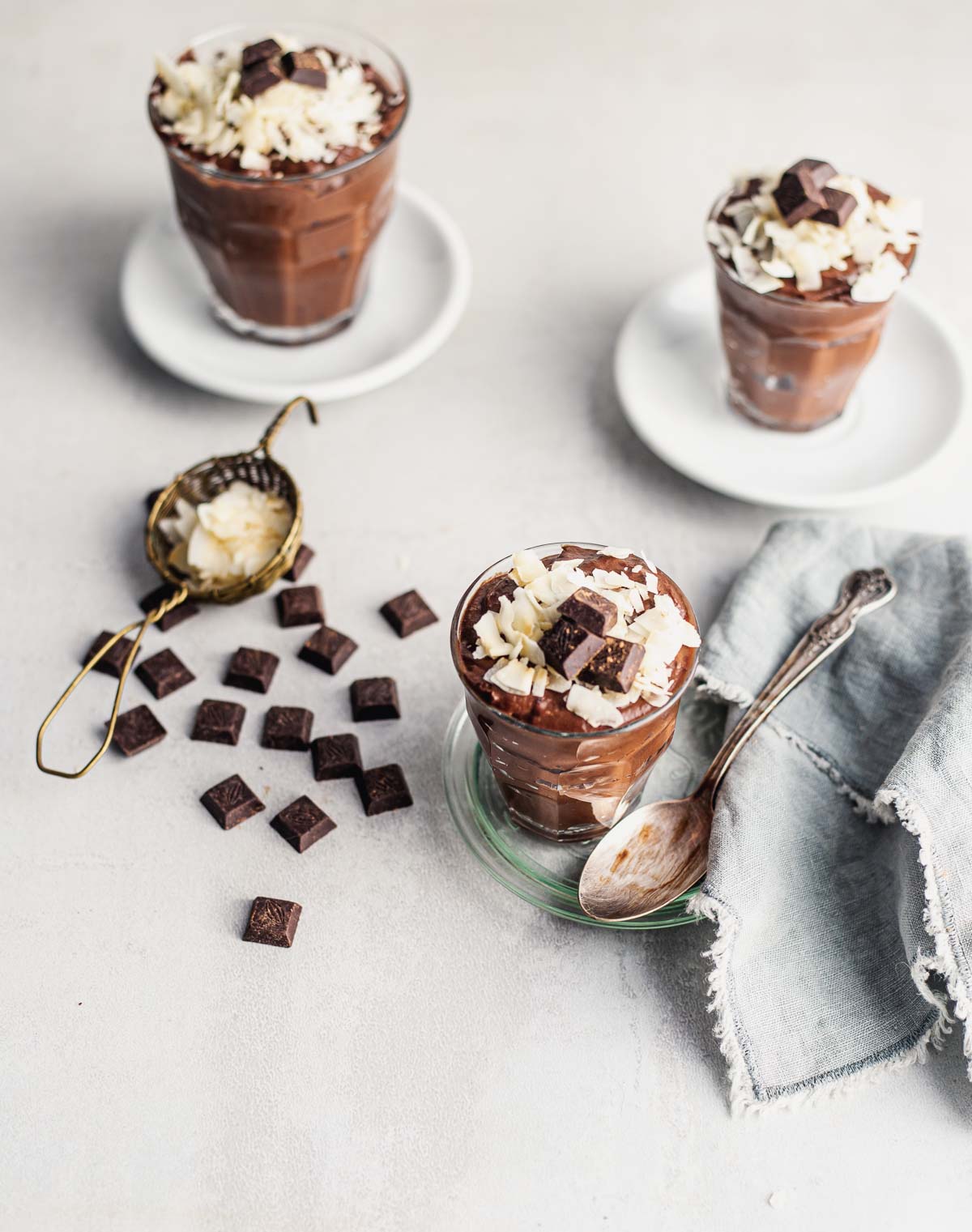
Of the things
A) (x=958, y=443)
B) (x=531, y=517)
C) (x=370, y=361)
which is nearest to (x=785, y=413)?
(x=958, y=443)

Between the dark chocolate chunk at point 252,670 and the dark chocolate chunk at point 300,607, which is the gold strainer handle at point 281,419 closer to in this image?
the dark chocolate chunk at point 300,607

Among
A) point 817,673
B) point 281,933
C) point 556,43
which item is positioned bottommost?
point 281,933

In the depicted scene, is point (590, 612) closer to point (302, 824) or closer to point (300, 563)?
point (302, 824)

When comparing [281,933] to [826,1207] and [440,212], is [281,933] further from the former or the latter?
[440,212]

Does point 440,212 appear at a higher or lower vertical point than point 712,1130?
higher

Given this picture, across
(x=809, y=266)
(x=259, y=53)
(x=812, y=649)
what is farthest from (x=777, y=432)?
(x=259, y=53)

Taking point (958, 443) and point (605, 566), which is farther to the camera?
point (958, 443)

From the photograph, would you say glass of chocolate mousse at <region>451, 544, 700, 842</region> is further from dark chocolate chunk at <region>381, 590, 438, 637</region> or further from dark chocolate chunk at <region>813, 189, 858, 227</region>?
dark chocolate chunk at <region>813, 189, 858, 227</region>
